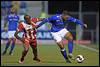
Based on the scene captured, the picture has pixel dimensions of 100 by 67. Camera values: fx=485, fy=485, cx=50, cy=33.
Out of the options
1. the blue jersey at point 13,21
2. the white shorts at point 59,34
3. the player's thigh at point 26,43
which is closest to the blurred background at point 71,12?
the blue jersey at point 13,21

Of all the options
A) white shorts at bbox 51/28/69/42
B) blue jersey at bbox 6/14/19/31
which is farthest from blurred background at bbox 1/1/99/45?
white shorts at bbox 51/28/69/42

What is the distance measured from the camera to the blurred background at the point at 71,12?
32.2 metres

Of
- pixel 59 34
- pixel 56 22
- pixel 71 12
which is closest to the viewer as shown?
pixel 56 22

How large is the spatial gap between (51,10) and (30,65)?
21870 mm

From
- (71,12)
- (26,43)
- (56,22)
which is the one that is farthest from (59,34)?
(71,12)

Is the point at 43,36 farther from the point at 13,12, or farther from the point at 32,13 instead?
the point at 13,12

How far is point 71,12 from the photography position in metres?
37.2

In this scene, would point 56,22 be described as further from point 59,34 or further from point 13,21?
point 13,21

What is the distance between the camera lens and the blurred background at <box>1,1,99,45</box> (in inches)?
1267

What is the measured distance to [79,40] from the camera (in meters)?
33.4

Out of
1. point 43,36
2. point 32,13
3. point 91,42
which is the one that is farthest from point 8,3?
point 91,42

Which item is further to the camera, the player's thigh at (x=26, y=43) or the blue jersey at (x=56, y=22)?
the blue jersey at (x=56, y=22)

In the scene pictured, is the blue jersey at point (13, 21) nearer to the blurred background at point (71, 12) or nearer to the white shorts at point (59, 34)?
the white shorts at point (59, 34)

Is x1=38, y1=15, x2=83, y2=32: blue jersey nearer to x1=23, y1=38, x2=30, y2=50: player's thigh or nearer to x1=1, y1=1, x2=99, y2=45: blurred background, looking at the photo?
x1=23, y1=38, x2=30, y2=50: player's thigh
